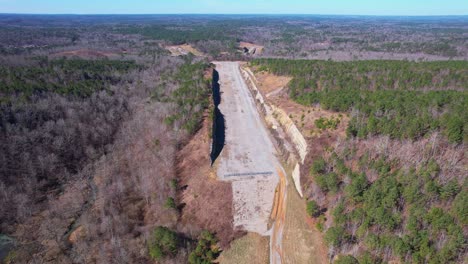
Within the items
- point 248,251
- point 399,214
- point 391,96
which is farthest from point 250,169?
point 391,96

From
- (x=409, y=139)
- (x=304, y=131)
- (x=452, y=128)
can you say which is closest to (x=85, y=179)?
(x=304, y=131)

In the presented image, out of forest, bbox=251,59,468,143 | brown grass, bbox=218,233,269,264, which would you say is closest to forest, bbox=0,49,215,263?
brown grass, bbox=218,233,269,264

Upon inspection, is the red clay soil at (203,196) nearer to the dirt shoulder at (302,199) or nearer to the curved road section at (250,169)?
the curved road section at (250,169)

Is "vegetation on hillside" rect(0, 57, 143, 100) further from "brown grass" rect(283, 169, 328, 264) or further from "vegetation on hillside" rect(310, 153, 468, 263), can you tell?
"vegetation on hillside" rect(310, 153, 468, 263)

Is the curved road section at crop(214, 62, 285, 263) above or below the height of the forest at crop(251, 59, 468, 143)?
below

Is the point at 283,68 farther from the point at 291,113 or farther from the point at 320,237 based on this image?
the point at 320,237

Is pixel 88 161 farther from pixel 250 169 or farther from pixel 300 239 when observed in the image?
pixel 300 239

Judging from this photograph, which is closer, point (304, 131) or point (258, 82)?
point (304, 131)
